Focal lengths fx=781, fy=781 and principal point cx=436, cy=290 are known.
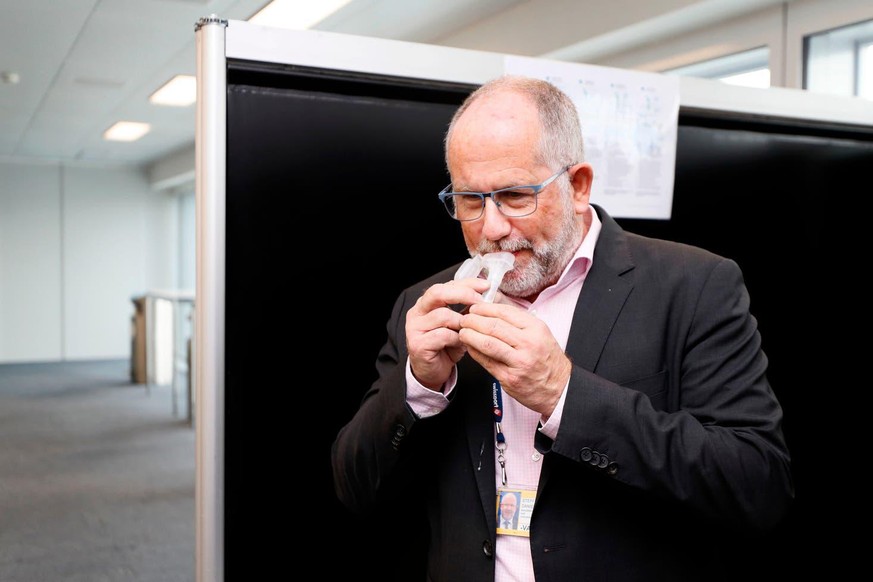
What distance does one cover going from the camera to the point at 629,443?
0.96m

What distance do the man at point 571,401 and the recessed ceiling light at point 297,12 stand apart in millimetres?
2968

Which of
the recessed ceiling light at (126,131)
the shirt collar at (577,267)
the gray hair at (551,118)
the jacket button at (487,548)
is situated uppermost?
the recessed ceiling light at (126,131)

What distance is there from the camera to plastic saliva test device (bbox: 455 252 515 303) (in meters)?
1.03

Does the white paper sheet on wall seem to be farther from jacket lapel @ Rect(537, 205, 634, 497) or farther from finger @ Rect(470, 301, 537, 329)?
finger @ Rect(470, 301, 537, 329)

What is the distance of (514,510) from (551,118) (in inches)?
21.6

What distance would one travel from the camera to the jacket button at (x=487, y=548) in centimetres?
107

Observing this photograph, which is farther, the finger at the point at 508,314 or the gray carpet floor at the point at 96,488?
the gray carpet floor at the point at 96,488

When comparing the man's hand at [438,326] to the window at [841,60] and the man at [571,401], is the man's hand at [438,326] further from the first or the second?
the window at [841,60]

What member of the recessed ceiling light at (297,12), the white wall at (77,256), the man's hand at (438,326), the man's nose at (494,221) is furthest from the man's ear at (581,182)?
the white wall at (77,256)

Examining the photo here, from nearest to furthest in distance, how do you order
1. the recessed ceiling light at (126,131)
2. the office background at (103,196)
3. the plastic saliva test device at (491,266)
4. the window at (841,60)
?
the plastic saliva test device at (491,266) < the window at (841,60) < the office background at (103,196) < the recessed ceiling light at (126,131)

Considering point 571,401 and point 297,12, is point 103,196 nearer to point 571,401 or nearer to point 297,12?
point 297,12

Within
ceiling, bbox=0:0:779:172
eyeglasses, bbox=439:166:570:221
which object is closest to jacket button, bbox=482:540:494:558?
eyeglasses, bbox=439:166:570:221

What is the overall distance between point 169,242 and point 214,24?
1051cm

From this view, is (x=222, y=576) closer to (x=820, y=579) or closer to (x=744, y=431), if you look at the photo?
(x=744, y=431)
